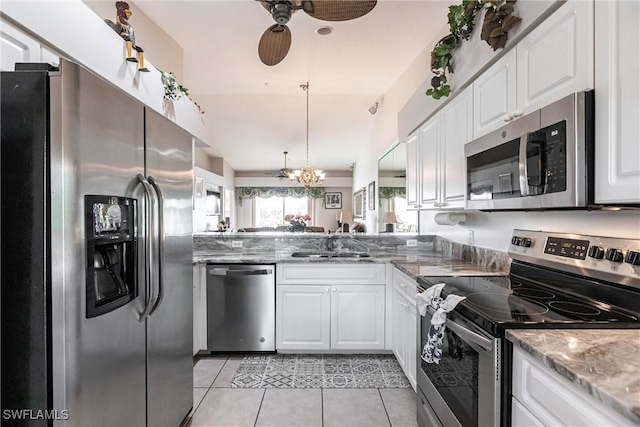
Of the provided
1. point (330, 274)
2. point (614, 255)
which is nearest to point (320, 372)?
point (330, 274)

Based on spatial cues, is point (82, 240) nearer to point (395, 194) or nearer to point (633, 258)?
point (633, 258)

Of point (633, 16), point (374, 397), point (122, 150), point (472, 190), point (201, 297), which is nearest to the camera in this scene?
point (633, 16)

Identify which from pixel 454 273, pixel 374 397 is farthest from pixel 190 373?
pixel 454 273

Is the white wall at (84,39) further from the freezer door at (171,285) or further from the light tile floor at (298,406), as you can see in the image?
the light tile floor at (298,406)

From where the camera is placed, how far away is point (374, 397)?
226cm

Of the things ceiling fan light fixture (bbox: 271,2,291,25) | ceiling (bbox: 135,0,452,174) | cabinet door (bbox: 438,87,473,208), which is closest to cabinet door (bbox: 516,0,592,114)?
cabinet door (bbox: 438,87,473,208)

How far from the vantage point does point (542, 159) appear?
3.97 feet

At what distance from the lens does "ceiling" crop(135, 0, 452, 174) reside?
8.55ft

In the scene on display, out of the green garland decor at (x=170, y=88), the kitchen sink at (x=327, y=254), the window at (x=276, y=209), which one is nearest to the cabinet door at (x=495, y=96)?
the kitchen sink at (x=327, y=254)

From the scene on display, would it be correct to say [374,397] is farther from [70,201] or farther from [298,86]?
[298,86]

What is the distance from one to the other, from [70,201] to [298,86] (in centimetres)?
381

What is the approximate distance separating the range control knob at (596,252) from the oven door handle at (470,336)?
23.7 inches

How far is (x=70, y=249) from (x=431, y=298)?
1468mm

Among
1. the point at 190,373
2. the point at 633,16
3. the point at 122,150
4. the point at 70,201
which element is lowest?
the point at 190,373
